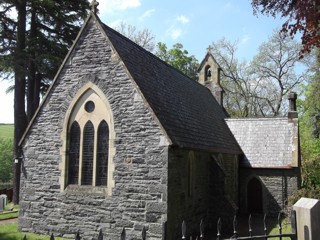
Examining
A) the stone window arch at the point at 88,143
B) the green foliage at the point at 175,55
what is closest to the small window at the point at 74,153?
the stone window arch at the point at 88,143

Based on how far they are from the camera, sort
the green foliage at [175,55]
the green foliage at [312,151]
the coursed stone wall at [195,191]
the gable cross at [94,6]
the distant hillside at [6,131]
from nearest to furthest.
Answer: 1. the coursed stone wall at [195,191]
2. the gable cross at [94,6]
3. the green foliage at [312,151]
4. the green foliage at [175,55]
5. the distant hillside at [6,131]

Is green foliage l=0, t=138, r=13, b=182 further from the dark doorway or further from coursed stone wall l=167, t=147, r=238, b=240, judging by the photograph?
coursed stone wall l=167, t=147, r=238, b=240

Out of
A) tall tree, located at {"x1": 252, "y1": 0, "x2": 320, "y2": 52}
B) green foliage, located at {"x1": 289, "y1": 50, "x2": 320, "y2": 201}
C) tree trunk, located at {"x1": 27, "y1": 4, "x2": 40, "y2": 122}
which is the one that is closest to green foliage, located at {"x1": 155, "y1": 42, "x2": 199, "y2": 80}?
green foliage, located at {"x1": 289, "y1": 50, "x2": 320, "y2": 201}

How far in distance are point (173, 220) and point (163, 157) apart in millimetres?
2038

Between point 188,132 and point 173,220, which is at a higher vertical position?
point 188,132

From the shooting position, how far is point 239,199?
20484 mm

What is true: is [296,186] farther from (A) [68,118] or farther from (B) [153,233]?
(A) [68,118]

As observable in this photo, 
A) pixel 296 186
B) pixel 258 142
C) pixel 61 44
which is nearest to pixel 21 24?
pixel 61 44

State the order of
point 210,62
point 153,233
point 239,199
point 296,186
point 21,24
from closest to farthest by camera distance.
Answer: point 153,233, point 296,186, point 239,199, point 21,24, point 210,62

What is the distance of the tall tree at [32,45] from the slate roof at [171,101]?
8860 mm

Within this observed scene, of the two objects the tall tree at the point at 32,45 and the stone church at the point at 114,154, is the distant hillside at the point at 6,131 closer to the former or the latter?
the tall tree at the point at 32,45

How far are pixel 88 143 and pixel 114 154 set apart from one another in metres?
1.35

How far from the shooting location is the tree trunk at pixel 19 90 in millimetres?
21250

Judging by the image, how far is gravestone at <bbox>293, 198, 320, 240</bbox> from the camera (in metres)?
4.77
